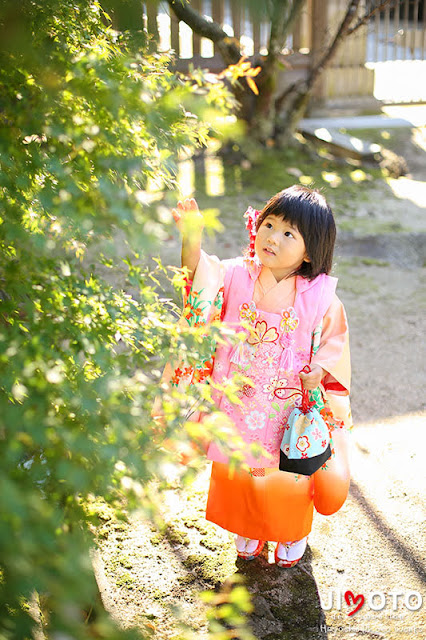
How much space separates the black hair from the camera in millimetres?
2070

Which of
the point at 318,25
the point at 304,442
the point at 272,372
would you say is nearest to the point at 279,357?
the point at 272,372

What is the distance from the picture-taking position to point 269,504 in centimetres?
221

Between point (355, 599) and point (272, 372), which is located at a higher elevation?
point (272, 372)

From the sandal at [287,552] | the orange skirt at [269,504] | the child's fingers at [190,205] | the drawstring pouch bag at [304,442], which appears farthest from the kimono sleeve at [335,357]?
the child's fingers at [190,205]

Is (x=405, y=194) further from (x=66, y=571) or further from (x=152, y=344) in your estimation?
(x=66, y=571)

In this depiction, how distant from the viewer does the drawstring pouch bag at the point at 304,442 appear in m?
2.07

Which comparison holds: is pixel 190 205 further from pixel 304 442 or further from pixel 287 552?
pixel 287 552

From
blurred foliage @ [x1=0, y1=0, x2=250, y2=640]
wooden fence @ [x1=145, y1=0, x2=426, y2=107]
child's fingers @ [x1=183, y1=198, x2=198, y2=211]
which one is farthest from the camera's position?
wooden fence @ [x1=145, y1=0, x2=426, y2=107]

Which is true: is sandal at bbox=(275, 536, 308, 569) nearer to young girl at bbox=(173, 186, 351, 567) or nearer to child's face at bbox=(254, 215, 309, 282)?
young girl at bbox=(173, 186, 351, 567)

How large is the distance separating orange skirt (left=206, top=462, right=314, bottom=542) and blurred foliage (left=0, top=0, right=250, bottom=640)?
3.11 feet

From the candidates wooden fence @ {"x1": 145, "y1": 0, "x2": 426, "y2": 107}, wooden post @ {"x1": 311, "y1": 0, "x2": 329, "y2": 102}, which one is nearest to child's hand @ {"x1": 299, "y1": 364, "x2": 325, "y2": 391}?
wooden fence @ {"x1": 145, "y1": 0, "x2": 426, "y2": 107}

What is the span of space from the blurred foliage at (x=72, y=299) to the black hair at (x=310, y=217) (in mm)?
671

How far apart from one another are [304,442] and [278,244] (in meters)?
0.63

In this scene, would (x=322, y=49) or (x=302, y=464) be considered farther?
(x=322, y=49)
